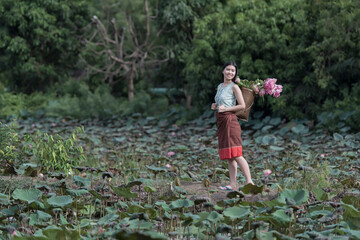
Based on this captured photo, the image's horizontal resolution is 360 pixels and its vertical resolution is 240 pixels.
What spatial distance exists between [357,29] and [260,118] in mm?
2824

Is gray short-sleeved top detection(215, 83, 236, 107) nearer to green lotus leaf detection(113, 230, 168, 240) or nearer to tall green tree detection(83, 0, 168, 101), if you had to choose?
green lotus leaf detection(113, 230, 168, 240)

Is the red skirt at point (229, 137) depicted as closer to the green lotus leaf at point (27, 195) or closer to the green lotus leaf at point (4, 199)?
the green lotus leaf at point (27, 195)

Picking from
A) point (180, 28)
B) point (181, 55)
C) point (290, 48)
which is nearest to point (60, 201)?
point (290, 48)

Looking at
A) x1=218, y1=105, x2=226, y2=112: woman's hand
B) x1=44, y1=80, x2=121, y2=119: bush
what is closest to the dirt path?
x1=218, y1=105, x2=226, y2=112: woman's hand

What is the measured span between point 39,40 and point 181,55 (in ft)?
15.3

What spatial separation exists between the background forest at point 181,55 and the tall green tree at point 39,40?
0.13ft

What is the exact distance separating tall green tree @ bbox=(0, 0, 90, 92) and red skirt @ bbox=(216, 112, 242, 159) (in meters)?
11.8

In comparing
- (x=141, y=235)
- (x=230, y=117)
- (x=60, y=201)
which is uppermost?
(x=230, y=117)

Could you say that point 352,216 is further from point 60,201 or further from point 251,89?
point 60,201

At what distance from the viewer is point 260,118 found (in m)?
11.5

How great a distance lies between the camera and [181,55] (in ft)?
47.4

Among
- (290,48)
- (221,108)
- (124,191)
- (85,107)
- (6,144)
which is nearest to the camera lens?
(124,191)

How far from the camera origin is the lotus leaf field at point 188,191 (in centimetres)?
338

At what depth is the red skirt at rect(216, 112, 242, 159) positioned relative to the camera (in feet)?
15.8
